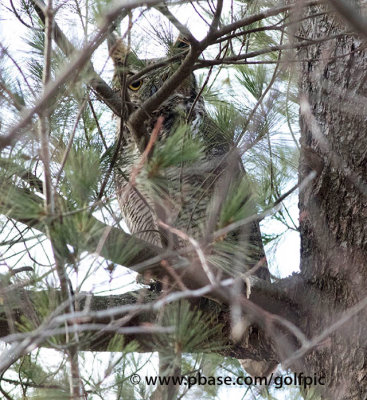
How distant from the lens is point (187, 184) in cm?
195

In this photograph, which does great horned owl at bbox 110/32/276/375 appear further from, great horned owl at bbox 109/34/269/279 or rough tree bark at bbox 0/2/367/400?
rough tree bark at bbox 0/2/367/400

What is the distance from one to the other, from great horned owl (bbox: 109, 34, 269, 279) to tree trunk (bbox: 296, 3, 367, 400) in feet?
0.69

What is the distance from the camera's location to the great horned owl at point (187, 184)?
1.43 meters

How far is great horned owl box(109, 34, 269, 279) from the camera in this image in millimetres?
1430

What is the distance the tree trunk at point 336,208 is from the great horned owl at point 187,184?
21 cm

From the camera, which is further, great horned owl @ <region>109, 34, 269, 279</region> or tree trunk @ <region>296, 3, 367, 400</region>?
tree trunk @ <region>296, 3, 367, 400</region>

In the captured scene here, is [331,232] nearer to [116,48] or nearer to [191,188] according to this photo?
[191,188]

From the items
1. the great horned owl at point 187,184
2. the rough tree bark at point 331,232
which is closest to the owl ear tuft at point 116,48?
the great horned owl at point 187,184

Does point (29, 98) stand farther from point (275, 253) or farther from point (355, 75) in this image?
point (275, 253)

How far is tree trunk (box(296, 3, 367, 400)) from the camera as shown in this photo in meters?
1.90

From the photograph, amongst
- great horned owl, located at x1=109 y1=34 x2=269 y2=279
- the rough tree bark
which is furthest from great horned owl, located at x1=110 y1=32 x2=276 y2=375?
the rough tree bark

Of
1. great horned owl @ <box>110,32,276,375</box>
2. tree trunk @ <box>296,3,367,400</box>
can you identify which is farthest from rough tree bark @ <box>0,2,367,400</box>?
great horned owl @ <box>110,32,276,375</box>

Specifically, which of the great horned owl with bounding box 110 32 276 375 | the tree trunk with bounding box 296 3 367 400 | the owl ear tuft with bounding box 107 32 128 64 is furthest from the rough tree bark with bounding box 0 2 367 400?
the owl ear tuft with bounding box 107 32 128 64

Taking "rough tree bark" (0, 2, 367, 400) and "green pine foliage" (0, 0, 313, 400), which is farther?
"rough tree bark" (0, 2, 367, 400)
